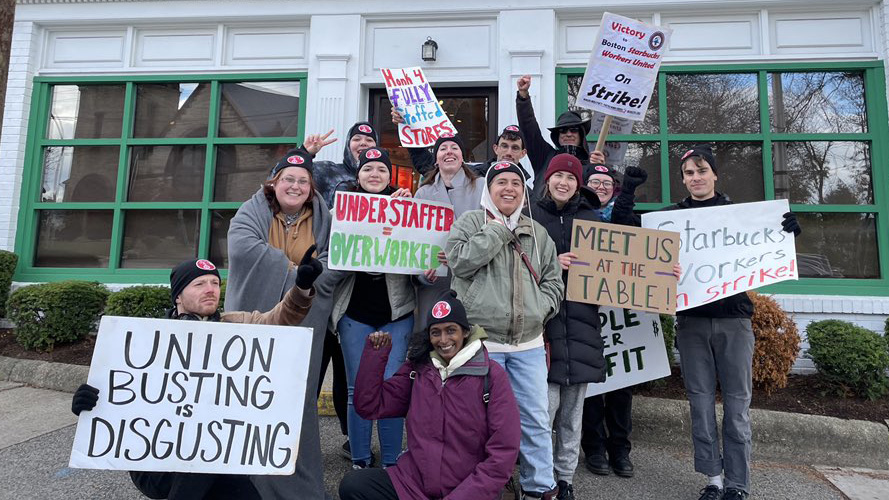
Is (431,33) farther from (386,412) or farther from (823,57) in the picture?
(386,412)

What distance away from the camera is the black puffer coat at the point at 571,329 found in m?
3.18

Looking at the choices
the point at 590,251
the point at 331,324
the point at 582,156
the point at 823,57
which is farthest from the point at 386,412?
the point at 823,57

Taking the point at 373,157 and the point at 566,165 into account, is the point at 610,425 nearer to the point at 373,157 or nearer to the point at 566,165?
the point at 566,165

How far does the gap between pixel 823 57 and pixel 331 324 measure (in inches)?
258

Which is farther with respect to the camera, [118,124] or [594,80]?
[118,124]

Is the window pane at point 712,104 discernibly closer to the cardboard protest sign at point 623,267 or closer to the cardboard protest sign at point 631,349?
the cardboard protest sign at point 631,349

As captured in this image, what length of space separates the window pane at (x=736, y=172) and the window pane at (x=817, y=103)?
1.44ft

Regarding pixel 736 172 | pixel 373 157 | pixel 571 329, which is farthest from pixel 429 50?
pixel 571 329

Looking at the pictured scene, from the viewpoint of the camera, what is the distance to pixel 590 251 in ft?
11.1

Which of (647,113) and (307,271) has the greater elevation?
(647,113)

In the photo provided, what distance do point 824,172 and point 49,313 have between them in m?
9.03

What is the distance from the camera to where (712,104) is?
641 cm

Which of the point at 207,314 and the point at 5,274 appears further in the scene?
the point at 5,274

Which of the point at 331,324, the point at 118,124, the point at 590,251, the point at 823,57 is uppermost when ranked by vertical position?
the point at 823,57
